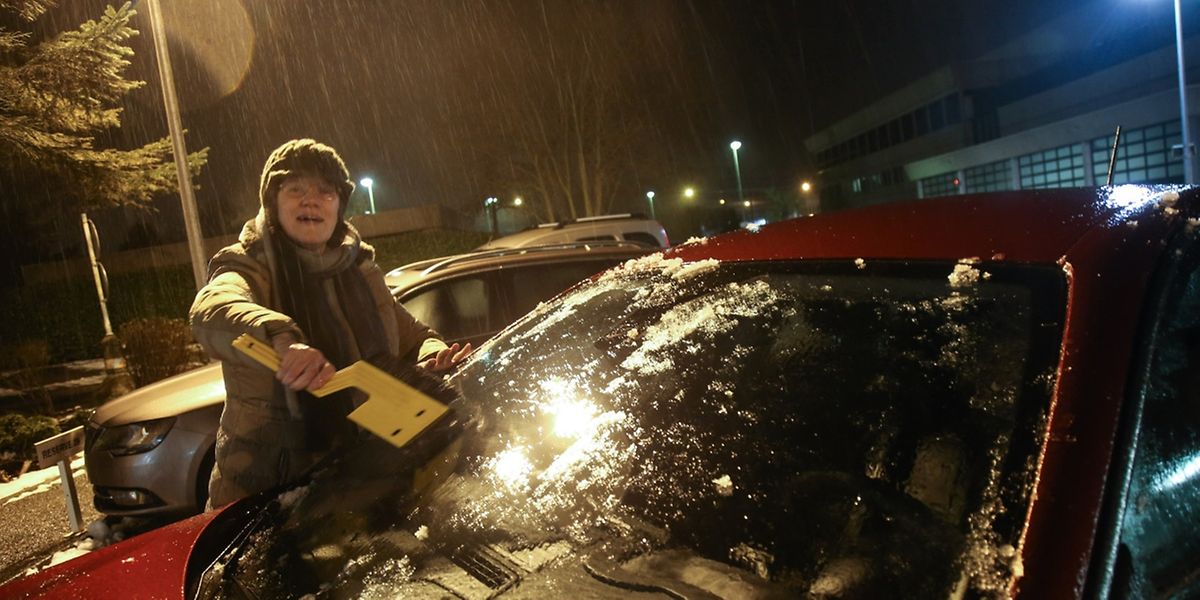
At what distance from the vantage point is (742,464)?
4.46 feet

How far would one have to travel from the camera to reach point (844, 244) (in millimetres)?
1806

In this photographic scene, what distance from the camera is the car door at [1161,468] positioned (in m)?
0.98

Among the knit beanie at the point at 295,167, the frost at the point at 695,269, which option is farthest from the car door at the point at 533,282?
the frost at the point at 695,269

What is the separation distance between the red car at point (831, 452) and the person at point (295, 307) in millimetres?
513

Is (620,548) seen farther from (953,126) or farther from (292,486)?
(953,126)

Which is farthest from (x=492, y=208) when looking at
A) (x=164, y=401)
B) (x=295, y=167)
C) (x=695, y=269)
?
(x=695, y=269)

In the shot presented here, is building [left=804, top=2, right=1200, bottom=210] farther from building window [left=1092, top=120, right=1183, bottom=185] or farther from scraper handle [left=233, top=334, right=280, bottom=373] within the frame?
scraper handle [left=233, top=334, right=280, bottom=373]

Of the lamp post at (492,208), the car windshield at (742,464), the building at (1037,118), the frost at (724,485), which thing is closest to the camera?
the car windshield at (742,464)

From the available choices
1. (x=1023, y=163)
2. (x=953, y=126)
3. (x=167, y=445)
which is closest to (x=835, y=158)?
(x=953, y=126)

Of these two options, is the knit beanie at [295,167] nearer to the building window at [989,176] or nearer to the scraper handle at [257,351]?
the scraper handle at [257,351]

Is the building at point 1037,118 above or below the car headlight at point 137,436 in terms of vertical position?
above

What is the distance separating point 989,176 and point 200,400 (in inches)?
1538

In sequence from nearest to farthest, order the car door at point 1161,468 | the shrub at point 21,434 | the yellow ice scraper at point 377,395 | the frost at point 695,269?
the car door at point 1161,468 → the yellow ice scraper at point 377,395 → the frost at point 695,269 → the shrub at point 21,434

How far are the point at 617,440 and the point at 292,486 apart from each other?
3.14ft
